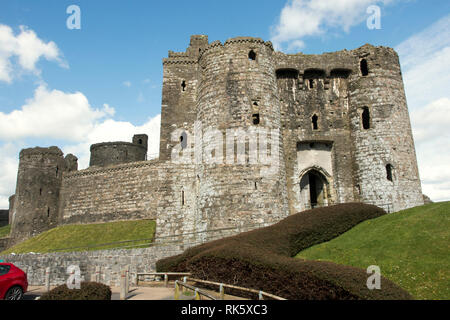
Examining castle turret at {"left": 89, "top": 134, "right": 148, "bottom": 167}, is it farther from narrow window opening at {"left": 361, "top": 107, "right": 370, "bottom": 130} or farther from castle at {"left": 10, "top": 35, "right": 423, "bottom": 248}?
narrow window opening at {"left": 361, "top": 107, "right": 370, "bottom": 130}

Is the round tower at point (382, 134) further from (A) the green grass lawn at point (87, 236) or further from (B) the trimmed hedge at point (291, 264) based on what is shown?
(A) the green grass lawn at point (87, 236)

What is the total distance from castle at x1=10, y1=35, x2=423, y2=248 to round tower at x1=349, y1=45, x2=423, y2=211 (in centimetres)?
8

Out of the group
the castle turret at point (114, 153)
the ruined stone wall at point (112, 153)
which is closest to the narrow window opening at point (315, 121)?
the castle turret at point (114, 153)

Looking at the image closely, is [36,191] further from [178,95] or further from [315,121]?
[315,121]

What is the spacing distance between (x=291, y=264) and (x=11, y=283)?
10876 millimetres

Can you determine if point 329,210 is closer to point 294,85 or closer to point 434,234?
point 434,234

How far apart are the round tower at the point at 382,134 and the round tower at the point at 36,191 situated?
3299 cm

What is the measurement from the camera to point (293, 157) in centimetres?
2656

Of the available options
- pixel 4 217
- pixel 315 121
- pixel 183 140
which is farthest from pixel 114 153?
pixel 315 121

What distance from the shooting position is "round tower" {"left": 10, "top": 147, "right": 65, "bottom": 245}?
125 ft

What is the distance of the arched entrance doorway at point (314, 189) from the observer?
27.3m

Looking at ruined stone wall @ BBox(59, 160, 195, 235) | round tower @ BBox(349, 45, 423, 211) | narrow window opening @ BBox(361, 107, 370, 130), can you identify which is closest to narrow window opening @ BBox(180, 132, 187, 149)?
ruined stone wall @ BBox(59, 160, 195, 235)

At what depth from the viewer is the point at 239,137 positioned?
77.6ft
